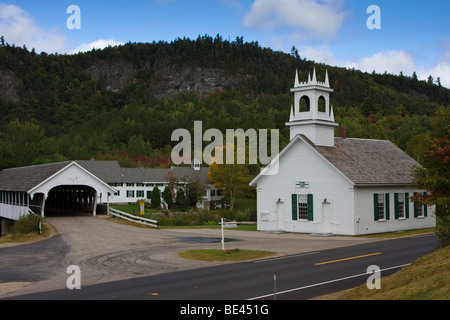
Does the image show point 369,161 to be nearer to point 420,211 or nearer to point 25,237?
point 420,211

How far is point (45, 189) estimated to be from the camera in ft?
137

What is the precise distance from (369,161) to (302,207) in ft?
19.2

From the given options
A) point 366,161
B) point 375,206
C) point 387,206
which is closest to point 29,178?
point 366,161

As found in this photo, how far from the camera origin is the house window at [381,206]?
34.2m

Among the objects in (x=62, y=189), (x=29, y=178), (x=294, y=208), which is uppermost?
(x=29, y=178)

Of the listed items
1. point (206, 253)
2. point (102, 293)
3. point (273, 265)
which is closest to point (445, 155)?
point (273, 265)

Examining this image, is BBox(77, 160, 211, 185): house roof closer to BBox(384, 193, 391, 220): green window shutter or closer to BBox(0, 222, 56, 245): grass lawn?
BBox(0, 222, 56, 245): grass lawn

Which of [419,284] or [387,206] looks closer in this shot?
[419,284]

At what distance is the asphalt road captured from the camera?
51.9ft

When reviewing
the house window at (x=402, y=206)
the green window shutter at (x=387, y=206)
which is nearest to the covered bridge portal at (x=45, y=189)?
the green window shutter at (x=387, y=206)

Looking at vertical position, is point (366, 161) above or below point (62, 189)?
above

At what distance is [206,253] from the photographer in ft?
80.5

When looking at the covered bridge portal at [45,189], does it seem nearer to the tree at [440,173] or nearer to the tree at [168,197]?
the tree at [168,197]

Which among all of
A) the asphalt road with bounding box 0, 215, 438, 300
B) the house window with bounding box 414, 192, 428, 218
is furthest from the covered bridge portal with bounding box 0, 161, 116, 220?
the house window with bounding box 414, 192, 428, 218
